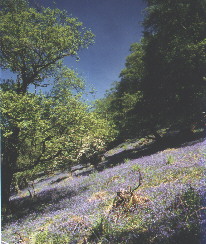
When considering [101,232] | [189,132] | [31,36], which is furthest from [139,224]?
[189,132]

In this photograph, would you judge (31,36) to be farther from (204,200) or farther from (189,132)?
(189,132)

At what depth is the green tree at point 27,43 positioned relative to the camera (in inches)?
519

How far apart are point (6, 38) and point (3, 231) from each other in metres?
11.1

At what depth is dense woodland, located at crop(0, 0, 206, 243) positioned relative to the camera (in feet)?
41.7

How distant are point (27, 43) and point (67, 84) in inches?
171

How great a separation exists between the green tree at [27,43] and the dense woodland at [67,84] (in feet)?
0.19

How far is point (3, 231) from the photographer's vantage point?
1007 cm

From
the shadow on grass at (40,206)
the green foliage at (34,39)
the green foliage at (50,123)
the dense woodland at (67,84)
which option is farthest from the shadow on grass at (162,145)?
the green foliage at (34,39)

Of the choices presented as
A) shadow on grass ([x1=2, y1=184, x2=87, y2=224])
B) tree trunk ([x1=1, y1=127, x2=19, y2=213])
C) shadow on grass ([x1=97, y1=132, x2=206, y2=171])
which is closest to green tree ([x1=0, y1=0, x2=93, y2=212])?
tree trunk ([x1=1, y1=127, x2=19, y2=213])

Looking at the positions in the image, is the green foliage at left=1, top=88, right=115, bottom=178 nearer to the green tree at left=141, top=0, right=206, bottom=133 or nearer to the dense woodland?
the dense woodland

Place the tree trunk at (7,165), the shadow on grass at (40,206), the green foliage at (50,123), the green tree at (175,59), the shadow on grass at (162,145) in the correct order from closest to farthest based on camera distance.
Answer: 1. the green foliage at (50,123)
2. the shadow on grass at (40,206)
3. the tree trunk at (7,165)
4. the green tree at (175,59)
5. the shadow on grass at (162,145)

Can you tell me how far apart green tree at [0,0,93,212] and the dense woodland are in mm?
57

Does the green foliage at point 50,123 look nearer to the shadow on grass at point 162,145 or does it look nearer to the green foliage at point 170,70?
the shadow on grass at point 162,145

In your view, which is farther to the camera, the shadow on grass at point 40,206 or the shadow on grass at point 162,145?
the shadow on grass at point 162,145
